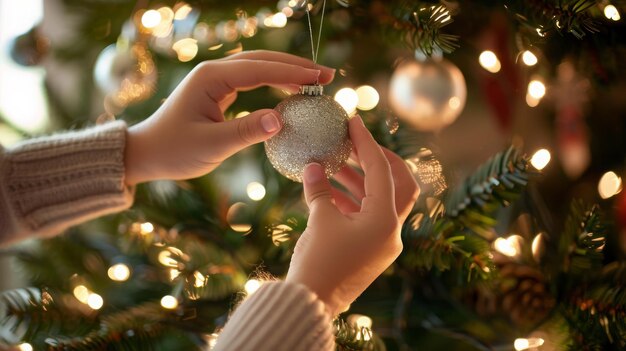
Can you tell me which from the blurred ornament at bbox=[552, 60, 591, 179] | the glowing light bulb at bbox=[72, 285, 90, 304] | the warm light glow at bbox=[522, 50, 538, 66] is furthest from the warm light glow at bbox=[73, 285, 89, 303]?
the blurred ornament at bbox=[552, 60, 591, 179]

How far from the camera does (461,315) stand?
0.72 m

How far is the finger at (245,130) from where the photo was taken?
19.9 inches

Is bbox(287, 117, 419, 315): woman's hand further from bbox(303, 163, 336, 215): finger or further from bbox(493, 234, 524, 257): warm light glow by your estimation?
bbox(493, 234, 524, 257): warm light glow

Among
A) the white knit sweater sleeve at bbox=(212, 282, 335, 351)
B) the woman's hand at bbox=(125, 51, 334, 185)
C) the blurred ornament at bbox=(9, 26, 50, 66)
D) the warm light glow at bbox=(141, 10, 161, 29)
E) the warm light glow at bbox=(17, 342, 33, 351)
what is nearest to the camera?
the white knit sweater sleeve at bbox=(212, 282, 335, 351)

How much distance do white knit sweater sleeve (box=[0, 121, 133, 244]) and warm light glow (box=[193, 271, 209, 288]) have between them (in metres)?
0.12

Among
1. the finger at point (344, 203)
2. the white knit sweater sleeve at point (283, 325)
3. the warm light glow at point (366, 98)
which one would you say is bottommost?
the white knit sweater sleeve at point (283, 325)

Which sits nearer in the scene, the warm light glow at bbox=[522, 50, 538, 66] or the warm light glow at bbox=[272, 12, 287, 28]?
the warm light glow at bbox=[522, 50, 538, 66]

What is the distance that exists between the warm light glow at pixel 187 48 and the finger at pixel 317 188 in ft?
1.14

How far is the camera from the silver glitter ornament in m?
0.49

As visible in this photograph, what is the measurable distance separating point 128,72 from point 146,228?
0.22 metres

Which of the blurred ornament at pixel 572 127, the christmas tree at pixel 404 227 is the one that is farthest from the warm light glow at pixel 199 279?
the blurred ornament at pixel 572 127

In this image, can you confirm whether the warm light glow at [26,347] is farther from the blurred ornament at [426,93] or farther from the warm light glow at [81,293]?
the blurred ornament at [426,93]

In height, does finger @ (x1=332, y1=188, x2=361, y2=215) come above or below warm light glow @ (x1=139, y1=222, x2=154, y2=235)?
below

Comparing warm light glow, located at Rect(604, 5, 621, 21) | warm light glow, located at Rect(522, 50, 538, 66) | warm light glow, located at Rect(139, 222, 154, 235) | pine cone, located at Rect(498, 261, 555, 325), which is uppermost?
warm light glow, located at Rect(522, 50, 538, 66)
